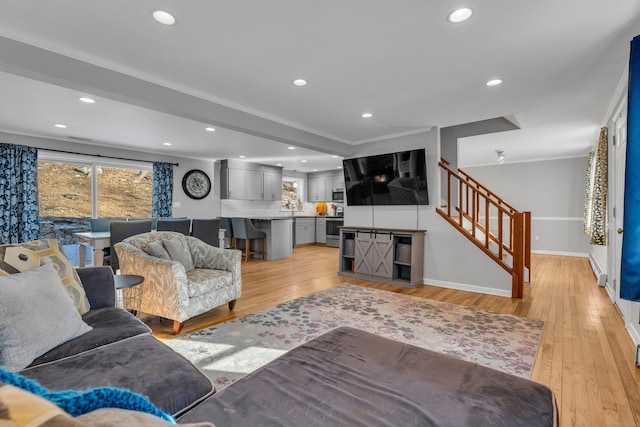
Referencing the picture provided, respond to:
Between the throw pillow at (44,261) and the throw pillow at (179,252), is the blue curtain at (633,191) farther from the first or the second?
the throw pillow at (179,252)

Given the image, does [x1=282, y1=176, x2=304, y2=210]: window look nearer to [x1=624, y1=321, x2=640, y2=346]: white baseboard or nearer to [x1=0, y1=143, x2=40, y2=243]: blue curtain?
[x1=0, y1=143, x2=40, y2=243]: blue curtain

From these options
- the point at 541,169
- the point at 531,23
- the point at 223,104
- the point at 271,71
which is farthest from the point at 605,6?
the point at 541,169

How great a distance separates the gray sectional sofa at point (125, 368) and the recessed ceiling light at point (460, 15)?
2.46 metres

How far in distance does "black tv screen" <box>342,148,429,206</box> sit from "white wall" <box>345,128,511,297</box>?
0.42 feet

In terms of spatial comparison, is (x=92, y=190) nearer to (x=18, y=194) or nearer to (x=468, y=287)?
(x=18, y=194)

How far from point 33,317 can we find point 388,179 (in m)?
4.41

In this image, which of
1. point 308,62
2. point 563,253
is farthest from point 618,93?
point 563,253

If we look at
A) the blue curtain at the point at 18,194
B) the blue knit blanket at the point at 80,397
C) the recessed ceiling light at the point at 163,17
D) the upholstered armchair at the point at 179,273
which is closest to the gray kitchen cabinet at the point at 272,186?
the blue curtain at the point at 18,194

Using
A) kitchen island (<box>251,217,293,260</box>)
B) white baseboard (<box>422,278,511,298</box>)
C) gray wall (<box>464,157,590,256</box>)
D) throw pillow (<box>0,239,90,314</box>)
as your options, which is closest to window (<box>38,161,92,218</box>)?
kitchen island (<box>251,217,293,260</box>)

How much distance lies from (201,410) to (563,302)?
4269 millimetres

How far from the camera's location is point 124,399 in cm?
56

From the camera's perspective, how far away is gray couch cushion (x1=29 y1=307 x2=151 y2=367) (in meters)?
1.44

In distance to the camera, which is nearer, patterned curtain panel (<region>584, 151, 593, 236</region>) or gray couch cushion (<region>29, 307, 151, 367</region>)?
gray couch cushion (<region>29, 307, 151, 367</region>)

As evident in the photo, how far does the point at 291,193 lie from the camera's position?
31.2 ft
